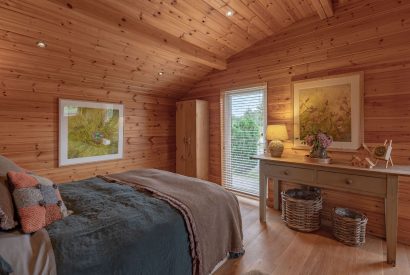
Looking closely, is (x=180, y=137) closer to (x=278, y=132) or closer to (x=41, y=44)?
(x=278, y=132)

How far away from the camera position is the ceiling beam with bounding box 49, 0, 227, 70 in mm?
2143

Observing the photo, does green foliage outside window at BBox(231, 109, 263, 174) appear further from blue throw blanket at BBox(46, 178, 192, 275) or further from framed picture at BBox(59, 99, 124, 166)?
blue throw blanket at BBox(46, 178, 192, 275)

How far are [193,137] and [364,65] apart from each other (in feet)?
8.75

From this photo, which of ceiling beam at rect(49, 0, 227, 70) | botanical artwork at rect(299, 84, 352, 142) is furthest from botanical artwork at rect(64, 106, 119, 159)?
botanical artwork at rect(299, 84, 352, 142)

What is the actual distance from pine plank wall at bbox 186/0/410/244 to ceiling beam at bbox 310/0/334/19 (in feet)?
0.31

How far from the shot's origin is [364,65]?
257cm

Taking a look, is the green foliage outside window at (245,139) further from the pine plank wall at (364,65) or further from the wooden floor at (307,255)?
the wooden floor at (307,255)

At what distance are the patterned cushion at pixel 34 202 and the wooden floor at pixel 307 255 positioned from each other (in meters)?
1.36

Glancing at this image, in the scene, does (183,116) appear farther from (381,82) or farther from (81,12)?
(381,82)

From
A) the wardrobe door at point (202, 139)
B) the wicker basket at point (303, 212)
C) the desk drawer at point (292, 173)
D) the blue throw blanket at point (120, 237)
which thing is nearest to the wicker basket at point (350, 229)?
the wicker basket at point (303, 212)

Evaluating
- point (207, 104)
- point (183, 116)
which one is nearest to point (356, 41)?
point (207, 104)

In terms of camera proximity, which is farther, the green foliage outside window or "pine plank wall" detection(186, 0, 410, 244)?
the green foliage outside window

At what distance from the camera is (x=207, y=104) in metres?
4.17

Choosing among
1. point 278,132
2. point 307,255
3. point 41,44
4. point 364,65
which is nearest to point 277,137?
point 278,132
